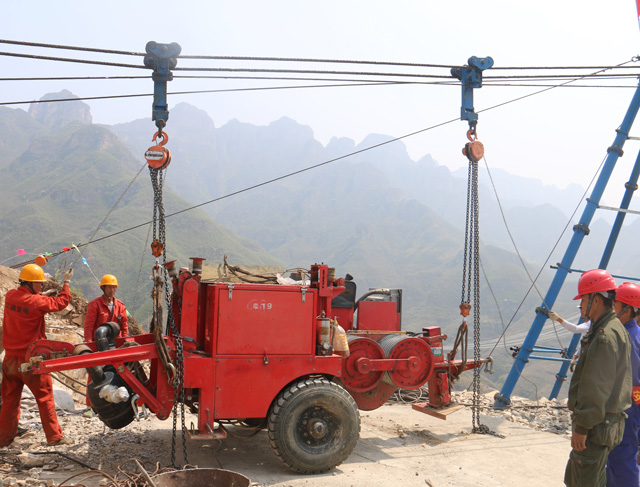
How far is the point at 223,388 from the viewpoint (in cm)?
602

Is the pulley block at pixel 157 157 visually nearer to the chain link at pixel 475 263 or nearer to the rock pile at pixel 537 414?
the chain link at pixel 475 263

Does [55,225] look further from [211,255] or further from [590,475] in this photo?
[590,475]

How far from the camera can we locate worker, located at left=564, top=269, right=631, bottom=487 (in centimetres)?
398

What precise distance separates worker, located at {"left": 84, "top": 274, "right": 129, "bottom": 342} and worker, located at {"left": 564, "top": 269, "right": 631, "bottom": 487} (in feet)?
19.0

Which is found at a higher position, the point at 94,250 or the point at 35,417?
the point at 94,250

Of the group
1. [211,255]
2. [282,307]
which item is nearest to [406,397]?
[282,307]

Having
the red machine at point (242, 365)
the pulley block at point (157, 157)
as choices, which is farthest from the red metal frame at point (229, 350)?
the pulley block at point (157, 157)

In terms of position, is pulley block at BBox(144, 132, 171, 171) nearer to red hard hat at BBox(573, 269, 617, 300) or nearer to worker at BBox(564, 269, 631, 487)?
red hard hat at BBox(573, 269, 617, 300)

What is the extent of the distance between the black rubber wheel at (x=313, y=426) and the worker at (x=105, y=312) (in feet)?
9.02

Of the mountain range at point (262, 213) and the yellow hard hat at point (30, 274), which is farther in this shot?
the mountain range at point (262, 213)

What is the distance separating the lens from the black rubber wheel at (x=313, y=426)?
609cm

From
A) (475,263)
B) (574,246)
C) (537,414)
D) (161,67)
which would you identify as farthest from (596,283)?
(574,246)

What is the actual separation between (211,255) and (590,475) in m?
56.8

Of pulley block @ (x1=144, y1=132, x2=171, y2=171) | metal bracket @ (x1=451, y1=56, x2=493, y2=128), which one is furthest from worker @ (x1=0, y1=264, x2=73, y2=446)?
metal bracket @ (x1=451, y1=56, x2=493, y2=128)
